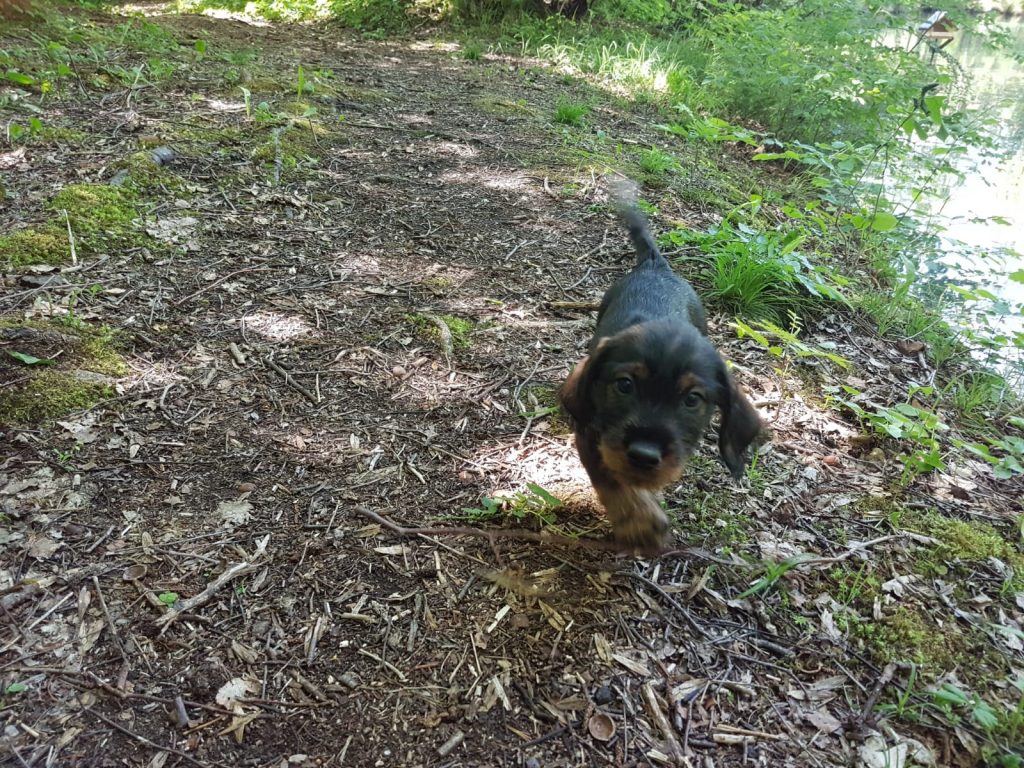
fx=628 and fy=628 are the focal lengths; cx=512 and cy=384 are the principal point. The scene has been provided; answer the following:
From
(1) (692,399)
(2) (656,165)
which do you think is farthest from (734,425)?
(2) (656,165)

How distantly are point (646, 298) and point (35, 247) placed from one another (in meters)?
3.61

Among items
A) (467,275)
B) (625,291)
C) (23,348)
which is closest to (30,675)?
(23,348)

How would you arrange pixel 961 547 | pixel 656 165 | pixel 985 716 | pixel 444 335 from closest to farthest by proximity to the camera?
1. pixel 985 716
2. pixel 961 547
3. pixel 444 335
4. pixel 656 165

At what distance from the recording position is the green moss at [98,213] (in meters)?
4.02

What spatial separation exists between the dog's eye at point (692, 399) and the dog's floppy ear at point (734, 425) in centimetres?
13

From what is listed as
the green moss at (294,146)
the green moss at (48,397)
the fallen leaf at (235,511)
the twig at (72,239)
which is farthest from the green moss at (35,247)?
the fallen leaf at (235,511)

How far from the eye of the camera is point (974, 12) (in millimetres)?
8867

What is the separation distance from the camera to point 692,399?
2.47 meters

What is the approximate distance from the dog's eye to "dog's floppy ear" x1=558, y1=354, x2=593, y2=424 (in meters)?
0.38

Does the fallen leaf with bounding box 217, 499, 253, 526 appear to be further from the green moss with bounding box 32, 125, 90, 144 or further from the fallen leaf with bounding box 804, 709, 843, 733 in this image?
the green moss with bounding box 32, 125, 90, 144

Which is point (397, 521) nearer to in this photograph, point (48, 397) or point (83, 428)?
point (83, 428)

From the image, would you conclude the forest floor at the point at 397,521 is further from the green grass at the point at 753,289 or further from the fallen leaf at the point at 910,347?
the green grass at the point at 753,289

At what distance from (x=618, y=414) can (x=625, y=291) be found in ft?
3.91

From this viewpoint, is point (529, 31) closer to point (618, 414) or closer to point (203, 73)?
point (203, 73)
